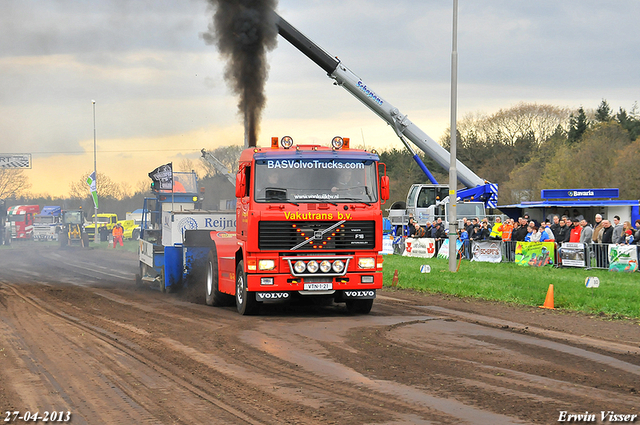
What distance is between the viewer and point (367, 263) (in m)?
13.3

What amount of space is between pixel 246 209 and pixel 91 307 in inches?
176

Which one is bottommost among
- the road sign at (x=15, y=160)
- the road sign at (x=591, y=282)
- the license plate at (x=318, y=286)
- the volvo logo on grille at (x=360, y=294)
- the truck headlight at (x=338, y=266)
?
the road sign at (x=591, y=282)

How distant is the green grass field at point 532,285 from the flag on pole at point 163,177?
24.8ft

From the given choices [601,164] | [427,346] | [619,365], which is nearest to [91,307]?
[427,346]

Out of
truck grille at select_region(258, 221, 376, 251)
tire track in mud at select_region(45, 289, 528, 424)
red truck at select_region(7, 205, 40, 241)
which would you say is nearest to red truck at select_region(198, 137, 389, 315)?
truck grille at select_region(258, 221, 376, 251)

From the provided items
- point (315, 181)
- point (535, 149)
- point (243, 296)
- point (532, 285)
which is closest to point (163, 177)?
point (243, 296)

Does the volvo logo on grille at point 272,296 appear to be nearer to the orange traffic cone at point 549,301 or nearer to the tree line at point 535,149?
the orange traffic cone at point 549,301

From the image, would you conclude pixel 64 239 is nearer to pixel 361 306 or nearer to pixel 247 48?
pixel 247 48

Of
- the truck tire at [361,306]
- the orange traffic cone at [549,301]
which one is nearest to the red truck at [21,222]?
the truck tire at [361,306]

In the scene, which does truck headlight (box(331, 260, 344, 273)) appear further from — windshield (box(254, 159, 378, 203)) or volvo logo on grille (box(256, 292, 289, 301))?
windshield (box(254, 159, 378, 203))

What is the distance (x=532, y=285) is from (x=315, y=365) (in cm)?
1083

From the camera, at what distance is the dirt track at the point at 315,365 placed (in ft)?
21.7

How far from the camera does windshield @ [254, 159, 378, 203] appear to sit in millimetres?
13047

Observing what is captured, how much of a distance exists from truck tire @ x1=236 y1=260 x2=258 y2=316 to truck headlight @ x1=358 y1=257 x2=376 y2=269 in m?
2.07
